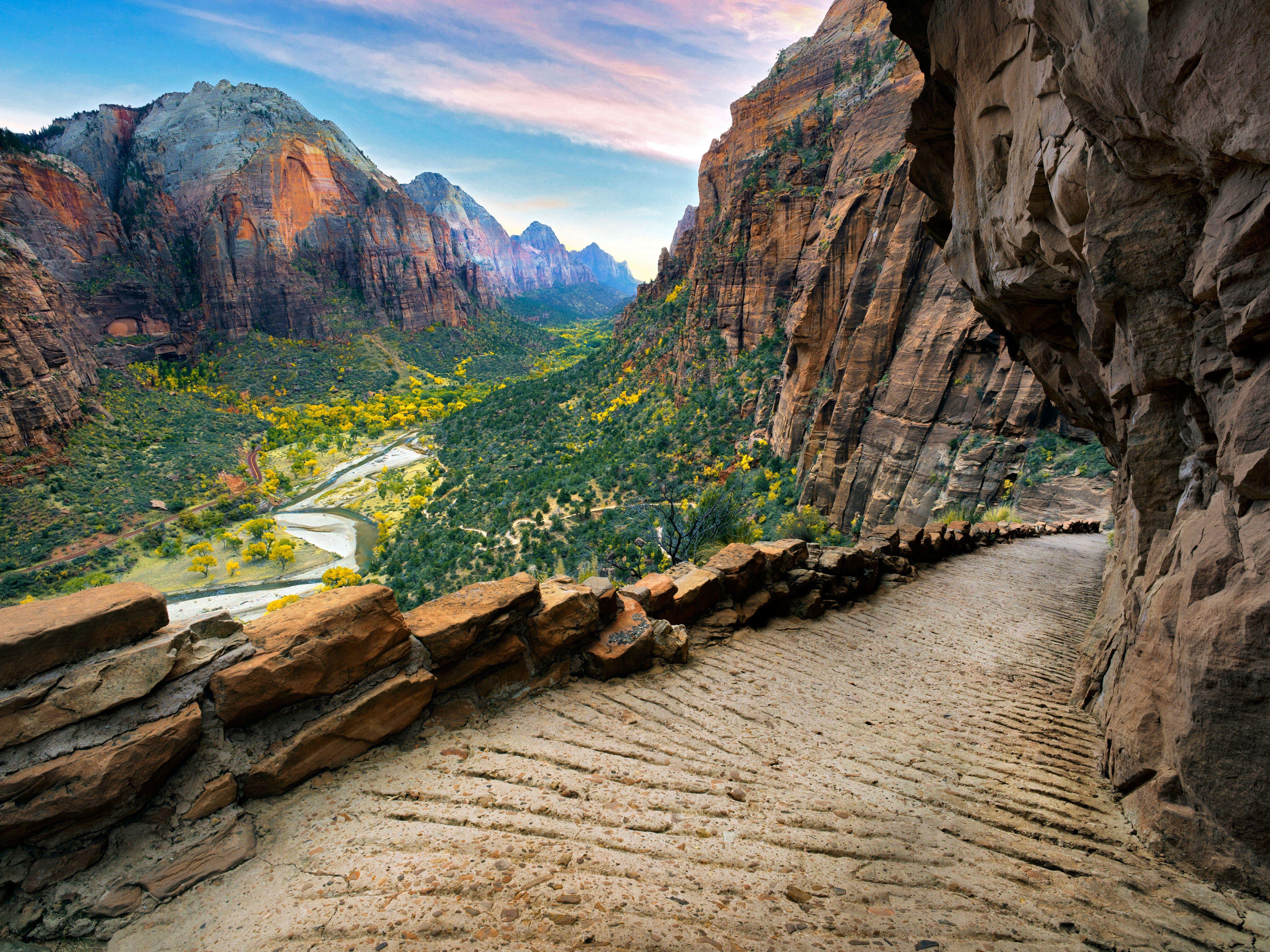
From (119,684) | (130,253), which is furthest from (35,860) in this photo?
(130,253)

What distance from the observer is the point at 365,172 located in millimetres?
105438

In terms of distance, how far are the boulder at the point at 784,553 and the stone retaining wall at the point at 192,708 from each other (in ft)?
11.4

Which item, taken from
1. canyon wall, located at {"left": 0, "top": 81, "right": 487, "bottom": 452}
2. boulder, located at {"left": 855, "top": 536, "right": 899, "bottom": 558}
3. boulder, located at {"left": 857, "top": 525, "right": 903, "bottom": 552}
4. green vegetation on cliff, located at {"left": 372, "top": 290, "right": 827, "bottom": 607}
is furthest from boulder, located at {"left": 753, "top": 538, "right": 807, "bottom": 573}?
canyon wall, located at {"left": 0, "top": 81, "right": 487, "bottom": 452}

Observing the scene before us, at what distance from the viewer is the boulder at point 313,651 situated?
2.92 metres

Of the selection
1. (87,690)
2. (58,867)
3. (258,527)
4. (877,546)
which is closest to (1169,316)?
(877,546)

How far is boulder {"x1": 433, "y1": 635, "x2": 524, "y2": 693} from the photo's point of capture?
395 cm

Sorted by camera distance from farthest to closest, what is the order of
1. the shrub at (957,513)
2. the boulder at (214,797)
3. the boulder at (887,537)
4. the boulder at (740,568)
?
the shrub at (957,513) < the boulder at (887,537) < the boulder at (740,568) < the boulder at (214,797)

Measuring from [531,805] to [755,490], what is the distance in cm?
2783

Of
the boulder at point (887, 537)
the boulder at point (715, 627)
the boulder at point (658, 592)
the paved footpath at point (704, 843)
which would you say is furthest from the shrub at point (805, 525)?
the paved footpath at point (704, 843)

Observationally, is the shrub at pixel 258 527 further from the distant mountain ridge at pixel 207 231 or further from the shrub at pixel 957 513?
the shrub at pixel 957 513

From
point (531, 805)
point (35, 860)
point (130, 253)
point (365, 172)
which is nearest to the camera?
point (35, 860)

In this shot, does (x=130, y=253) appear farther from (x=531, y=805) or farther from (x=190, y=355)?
(x=531, y=805)

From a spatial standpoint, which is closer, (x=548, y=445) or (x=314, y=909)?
(x=314, y=909)

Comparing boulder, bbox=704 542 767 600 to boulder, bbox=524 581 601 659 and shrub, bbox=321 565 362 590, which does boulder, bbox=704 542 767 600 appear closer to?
boulder, bbox=524 581 601 659
